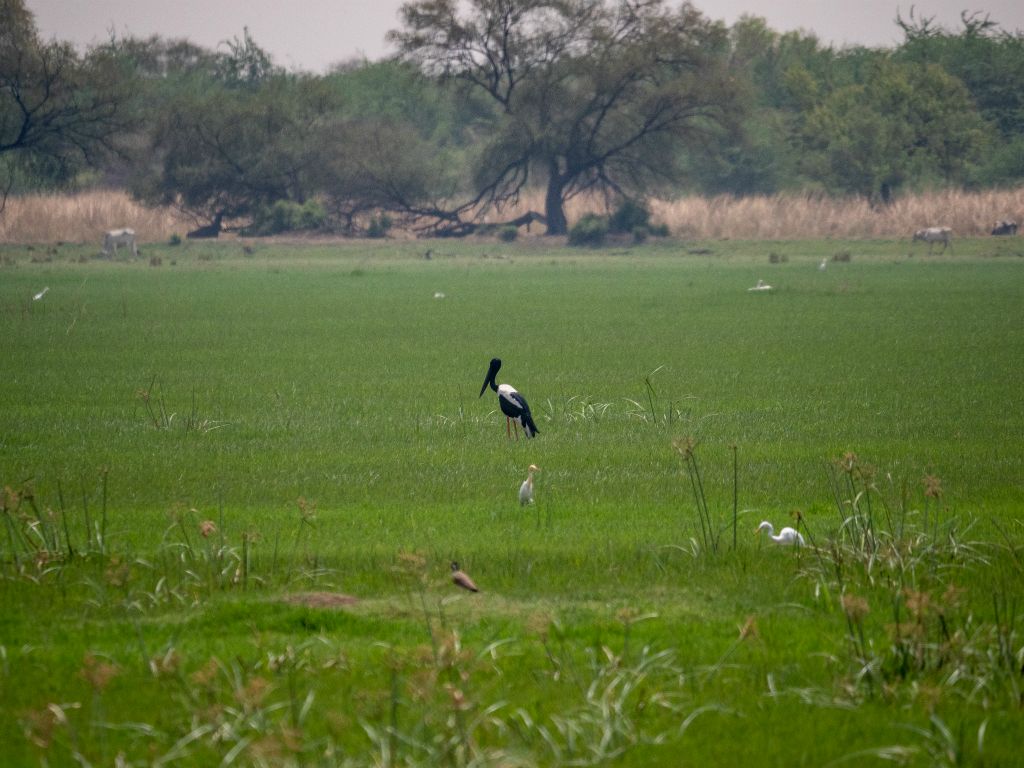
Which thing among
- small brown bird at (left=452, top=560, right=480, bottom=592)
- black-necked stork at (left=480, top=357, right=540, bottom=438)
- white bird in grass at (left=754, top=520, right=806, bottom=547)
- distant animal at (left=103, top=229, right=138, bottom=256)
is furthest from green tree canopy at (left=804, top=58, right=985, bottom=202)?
small brown bird at (left=452, top=560, right=480, bottom=592)

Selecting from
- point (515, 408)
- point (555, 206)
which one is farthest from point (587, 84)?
point (515, 408)

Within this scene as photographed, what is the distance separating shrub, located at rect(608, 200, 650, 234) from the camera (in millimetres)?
58469

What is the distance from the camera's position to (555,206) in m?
61.9

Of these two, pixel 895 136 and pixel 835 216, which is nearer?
pixel 835 216

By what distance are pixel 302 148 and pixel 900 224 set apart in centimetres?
2528

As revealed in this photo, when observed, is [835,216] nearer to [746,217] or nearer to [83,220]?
[746,217]

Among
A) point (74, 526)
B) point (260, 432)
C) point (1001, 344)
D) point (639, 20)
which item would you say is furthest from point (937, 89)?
point (74, 526)

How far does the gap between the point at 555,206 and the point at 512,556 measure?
178 ft

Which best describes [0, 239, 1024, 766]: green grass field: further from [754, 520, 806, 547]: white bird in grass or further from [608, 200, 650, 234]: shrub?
[608, 200, 650, 234]: shrub

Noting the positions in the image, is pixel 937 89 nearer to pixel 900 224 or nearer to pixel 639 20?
pixel 900 224

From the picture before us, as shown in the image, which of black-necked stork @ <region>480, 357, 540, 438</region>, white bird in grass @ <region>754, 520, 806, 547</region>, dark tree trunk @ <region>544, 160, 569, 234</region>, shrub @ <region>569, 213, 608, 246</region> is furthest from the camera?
dark tree trunk @ <region>544, 160, 569, 234</region>

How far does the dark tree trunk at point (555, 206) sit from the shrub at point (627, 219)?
139 inches

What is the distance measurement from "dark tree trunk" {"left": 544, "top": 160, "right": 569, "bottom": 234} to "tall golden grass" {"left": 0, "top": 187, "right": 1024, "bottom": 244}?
2867mm

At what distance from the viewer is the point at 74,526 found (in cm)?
906
